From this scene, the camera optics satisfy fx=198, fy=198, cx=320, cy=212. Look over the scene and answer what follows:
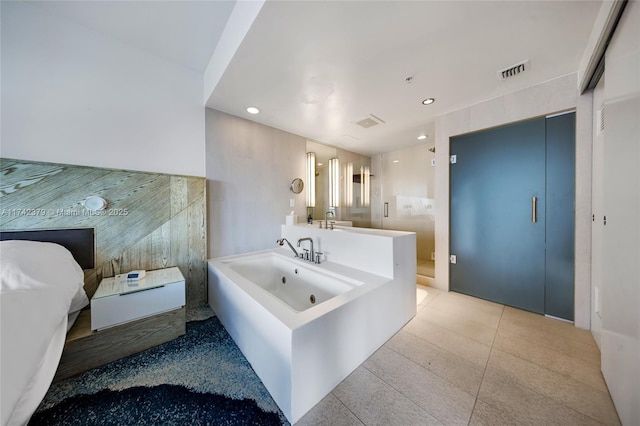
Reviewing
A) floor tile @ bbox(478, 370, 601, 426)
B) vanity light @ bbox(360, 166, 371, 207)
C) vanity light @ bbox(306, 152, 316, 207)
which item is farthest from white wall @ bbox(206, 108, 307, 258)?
floor tile @ bbox(478, 370, 601, 426)

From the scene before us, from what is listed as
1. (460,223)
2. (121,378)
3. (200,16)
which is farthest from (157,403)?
(460,223)

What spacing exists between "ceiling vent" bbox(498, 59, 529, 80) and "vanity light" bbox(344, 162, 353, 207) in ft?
7.84

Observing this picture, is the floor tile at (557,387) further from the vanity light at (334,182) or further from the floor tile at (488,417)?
the vanity light at (334,182)

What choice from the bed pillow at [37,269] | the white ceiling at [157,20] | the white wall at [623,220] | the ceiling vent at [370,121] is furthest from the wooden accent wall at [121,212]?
the white wall at [623,220]

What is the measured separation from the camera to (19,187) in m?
1.49

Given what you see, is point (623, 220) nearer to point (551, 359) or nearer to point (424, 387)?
point (551, 359)

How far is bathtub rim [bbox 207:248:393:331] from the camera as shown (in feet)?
3.82

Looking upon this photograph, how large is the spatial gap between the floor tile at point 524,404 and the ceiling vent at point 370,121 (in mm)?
2774

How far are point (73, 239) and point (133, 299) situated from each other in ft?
2.61

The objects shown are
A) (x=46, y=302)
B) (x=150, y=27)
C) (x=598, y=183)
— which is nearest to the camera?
(x=46, y=302)

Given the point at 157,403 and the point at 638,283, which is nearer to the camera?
the point at 638,283

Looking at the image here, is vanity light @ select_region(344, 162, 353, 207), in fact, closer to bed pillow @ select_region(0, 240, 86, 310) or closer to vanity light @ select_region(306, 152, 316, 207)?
vanity light @ select_region(306, 152, 316, 207)

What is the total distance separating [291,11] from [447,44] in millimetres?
1181

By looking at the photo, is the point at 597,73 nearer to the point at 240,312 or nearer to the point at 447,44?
the point at 447,44
